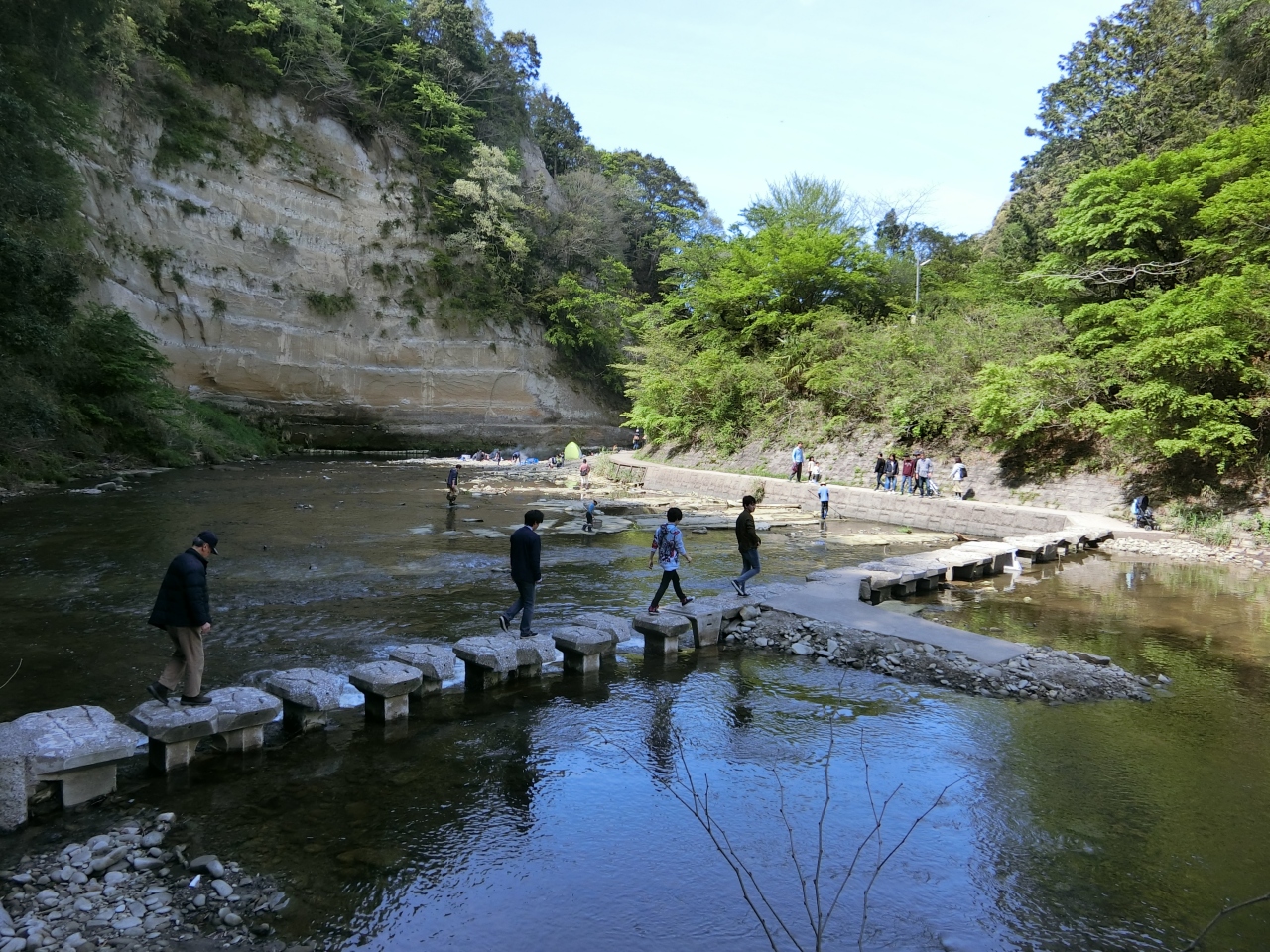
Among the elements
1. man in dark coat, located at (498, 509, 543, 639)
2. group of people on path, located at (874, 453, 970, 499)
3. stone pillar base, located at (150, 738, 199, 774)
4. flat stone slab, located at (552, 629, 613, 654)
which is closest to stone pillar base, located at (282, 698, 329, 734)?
stone pillar base, located at (150, 738, 199, 774)

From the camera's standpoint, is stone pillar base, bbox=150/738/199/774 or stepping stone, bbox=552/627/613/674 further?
stepping stone, bbox=552/627/613/674

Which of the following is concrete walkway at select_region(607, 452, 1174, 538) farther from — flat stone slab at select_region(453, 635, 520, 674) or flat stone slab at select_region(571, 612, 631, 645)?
flat stone slab at select_region(453, 635, 520, 674)

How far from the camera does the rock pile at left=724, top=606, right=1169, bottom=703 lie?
309 inches

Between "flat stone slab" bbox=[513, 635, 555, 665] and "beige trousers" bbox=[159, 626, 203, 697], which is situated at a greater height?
"beige trousers" bbox=[159, 626, 203, 697]

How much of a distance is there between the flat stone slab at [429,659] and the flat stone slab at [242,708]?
1.40m

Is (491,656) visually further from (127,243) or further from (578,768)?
(127,243)

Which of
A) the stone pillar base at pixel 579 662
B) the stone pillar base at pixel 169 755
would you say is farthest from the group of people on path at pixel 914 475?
the stone pillar base at pixel 169 755

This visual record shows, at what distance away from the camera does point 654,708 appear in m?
7.53

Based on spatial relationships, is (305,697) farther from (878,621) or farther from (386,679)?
(878,621)

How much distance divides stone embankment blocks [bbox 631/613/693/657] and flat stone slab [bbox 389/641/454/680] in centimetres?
248

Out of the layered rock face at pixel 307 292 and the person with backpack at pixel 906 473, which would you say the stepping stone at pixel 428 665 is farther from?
the layered rock face at pixel 307 292

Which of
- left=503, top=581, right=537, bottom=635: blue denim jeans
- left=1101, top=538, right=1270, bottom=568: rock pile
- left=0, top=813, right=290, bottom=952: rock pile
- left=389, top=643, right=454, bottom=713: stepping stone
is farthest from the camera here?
left=1101, top=538, right=1270, bottom=568: rock pile

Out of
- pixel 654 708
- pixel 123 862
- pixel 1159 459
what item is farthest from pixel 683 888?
pixel 1159 459

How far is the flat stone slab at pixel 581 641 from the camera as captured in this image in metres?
8.26
